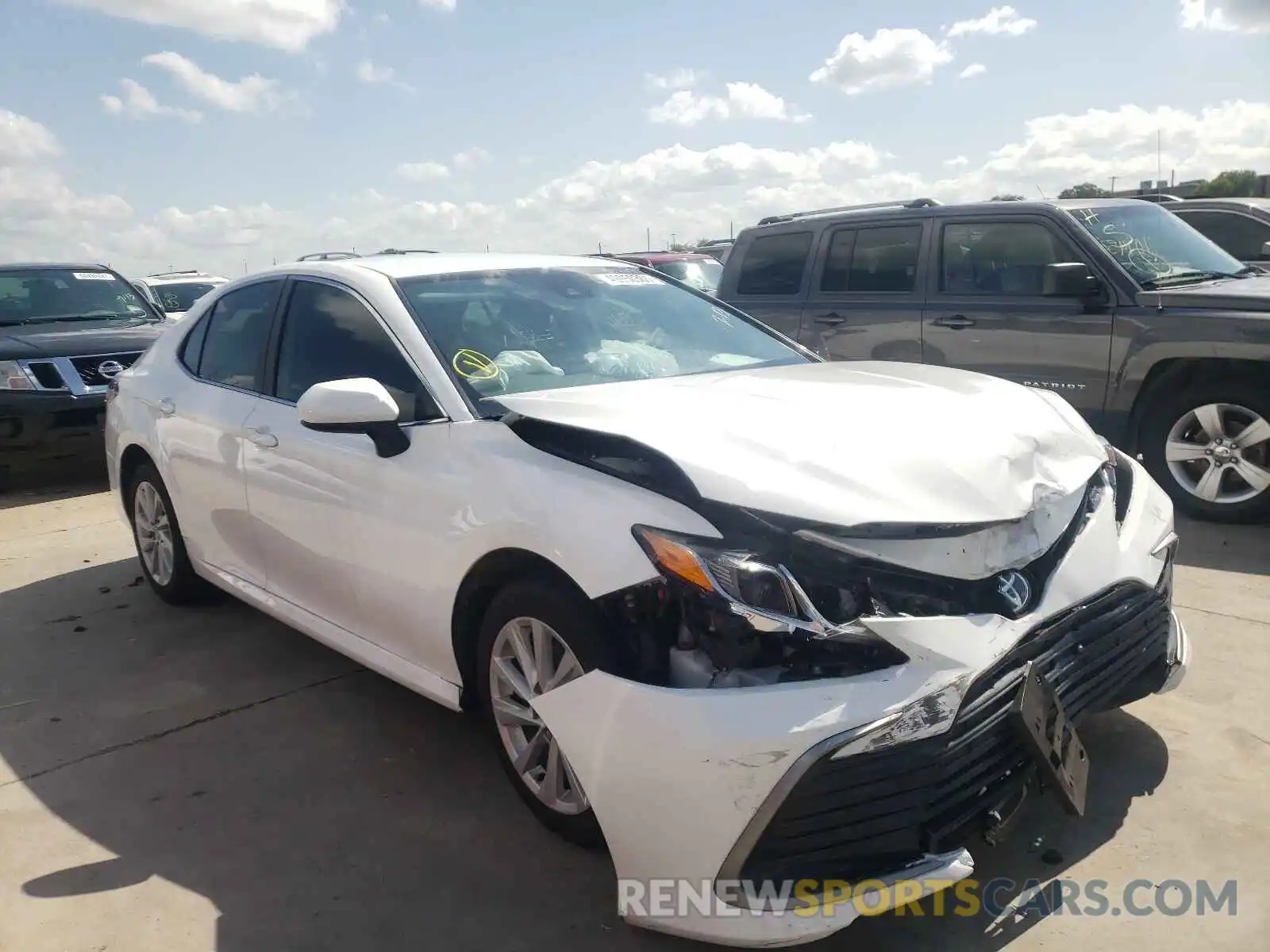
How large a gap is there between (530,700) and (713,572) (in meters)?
0.66

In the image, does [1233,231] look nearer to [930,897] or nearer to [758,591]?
[930,897]

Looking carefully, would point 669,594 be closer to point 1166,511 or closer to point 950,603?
point 950,603

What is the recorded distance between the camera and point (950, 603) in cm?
240

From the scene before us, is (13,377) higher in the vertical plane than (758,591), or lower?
lower

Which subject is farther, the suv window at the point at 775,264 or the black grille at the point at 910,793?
the suv window at the point at 775,264

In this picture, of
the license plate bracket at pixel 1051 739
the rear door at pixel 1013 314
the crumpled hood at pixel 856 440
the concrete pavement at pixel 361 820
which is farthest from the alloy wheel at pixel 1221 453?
the license plate bracket at pixel 1051 739

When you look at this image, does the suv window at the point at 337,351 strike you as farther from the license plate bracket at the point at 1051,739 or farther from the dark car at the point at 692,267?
the dark car at the point at 692,267

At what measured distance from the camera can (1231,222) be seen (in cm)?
868

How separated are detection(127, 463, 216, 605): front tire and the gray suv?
4.17m

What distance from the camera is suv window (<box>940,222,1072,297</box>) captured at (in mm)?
6512

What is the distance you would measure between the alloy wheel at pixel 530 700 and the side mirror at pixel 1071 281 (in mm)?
4499

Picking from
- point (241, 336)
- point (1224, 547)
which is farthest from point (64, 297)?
point (1224, 547)

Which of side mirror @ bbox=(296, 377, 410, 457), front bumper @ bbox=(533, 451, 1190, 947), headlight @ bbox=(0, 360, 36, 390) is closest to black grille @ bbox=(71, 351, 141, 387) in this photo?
headlight @ bbox=(0, 360, 36, 390)

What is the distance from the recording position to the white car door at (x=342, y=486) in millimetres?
3242
